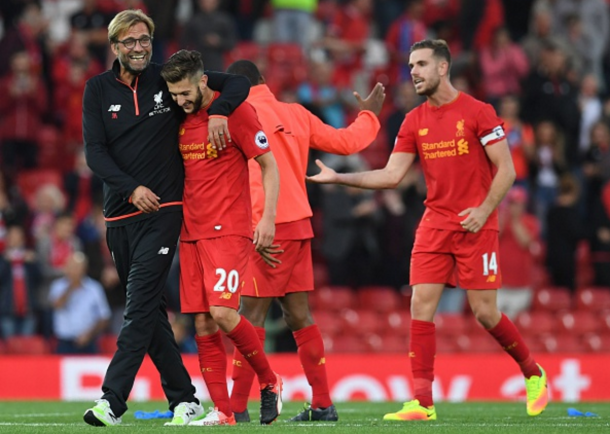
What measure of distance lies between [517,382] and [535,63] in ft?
22.6

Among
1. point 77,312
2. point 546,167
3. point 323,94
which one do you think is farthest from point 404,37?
point 77,312

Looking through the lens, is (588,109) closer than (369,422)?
No

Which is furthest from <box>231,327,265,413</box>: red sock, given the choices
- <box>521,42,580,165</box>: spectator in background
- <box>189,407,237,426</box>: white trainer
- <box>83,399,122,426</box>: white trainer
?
<box>521,42,580,165</box>: spectator in background

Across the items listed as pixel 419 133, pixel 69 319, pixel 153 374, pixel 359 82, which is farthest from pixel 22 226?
pixel 419 133

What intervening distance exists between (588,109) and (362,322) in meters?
5.07

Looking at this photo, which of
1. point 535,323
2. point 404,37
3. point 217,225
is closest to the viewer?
point 217,225

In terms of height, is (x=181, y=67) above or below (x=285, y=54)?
below

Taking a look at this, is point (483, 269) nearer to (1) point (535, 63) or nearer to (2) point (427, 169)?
(2) point (427, 169)

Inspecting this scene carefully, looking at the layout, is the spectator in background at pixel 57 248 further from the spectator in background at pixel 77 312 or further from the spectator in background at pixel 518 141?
the spectator in background at pixel 518 141

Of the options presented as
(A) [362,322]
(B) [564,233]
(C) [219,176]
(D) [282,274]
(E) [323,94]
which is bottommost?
(A) [362,322]

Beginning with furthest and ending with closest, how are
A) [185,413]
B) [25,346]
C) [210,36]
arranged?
[210,36]
[25,346]
[185,413]

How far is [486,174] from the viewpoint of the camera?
8.82 metres

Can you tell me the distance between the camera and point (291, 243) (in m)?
8.52

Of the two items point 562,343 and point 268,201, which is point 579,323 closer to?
point 562,343
